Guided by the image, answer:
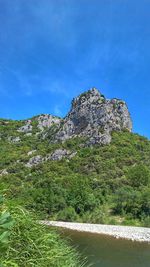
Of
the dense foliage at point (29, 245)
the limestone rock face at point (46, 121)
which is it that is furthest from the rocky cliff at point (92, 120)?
the dense foliage at point (29, 245)

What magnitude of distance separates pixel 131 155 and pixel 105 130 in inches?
369

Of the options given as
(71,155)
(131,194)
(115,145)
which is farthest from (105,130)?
(131,194)

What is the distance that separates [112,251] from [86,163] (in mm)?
54282

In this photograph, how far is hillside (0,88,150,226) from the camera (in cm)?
6656

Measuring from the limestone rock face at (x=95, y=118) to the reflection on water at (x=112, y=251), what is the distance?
54.1 meters

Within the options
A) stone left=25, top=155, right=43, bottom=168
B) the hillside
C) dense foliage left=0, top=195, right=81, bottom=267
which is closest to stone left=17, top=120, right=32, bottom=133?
the hillside

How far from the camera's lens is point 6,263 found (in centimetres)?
452

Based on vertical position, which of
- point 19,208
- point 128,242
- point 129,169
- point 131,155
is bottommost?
point 19,208

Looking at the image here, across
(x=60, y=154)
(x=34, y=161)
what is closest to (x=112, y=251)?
(x=60, y=154)

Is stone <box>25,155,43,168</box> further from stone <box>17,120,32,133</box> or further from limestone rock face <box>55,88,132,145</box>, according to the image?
stone <box>17,120,32,133</box>

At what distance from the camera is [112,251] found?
120ft

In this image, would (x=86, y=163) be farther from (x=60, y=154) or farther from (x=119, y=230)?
(x=119, y=230)

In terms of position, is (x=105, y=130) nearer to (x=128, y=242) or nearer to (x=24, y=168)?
(x=24, y=168)

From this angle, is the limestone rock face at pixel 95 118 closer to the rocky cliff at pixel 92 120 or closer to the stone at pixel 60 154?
the rocky cliff at pixel 92 120
